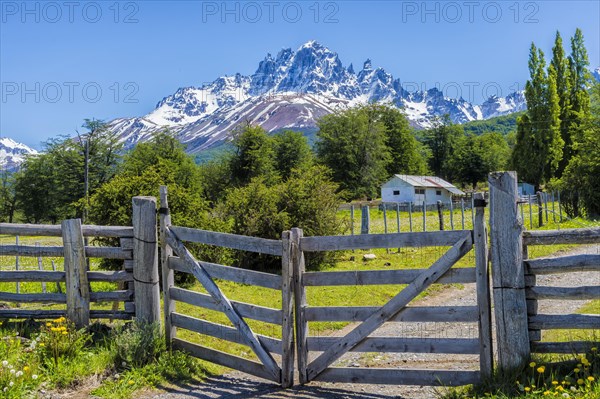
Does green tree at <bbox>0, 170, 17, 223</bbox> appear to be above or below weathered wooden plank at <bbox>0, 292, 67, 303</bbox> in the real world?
above

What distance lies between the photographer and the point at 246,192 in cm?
1959

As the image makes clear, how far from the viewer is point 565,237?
630 centimetres

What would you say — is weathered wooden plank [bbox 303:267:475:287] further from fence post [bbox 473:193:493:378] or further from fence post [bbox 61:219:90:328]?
fence post [bbox 61:219:90:328]

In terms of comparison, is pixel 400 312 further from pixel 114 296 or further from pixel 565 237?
pixel 114 296

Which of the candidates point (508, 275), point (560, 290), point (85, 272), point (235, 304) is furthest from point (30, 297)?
point (560, 290)

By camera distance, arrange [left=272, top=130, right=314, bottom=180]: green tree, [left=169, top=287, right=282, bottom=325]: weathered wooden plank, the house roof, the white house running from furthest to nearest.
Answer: [left=272, top=130, right=314, bottom=180]: green tree < the house roof < the white house < [left=169, top=287, right=282, bottom=325]: weathered wooden plank

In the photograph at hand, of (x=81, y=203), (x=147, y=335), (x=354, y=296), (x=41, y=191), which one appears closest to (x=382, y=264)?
(x=354, y=296)

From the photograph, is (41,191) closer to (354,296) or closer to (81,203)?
(81,203)

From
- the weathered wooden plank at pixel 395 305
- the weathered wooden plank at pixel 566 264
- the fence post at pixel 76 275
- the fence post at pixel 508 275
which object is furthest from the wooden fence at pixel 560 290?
the fence post at pixel 76 275

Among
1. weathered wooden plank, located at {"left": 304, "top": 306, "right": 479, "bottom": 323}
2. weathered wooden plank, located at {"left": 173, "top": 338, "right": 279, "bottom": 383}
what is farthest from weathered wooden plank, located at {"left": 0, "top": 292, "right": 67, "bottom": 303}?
weathered wooden plank, located at {"left": 304, "top": 306, "right": 479, "bottom": 323}

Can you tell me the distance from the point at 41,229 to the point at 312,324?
19.3 feet

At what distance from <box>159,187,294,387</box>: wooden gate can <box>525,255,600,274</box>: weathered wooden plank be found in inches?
124

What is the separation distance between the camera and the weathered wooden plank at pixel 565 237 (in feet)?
20.1

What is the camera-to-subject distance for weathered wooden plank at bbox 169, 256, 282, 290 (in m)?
7.56
